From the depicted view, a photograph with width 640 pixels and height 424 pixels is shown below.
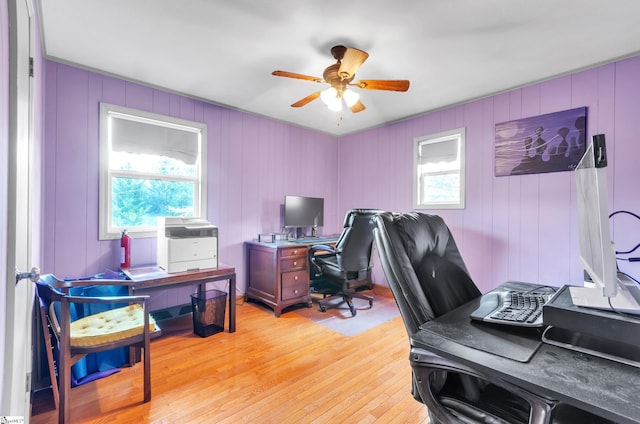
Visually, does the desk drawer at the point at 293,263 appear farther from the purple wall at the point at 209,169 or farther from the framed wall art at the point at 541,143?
the framed wall art at the point at 541,143

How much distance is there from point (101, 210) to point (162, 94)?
133 centimetres

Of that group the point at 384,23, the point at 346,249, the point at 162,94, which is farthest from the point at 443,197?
the point at 162,94

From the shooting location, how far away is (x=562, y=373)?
723mm

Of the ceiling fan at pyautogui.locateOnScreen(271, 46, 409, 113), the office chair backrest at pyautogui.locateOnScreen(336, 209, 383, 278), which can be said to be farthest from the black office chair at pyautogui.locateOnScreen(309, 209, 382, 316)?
the ceiling fan at pyautogui.locateOnScreen(271, 46, 409, 113)

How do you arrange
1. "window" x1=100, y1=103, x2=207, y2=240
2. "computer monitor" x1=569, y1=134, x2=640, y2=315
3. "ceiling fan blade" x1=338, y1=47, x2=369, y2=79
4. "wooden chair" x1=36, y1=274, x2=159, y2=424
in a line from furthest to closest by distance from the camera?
1. "window" x1=100, y1=103, x2=207, y2=240
2. "ceiling fan blade" x1=338, y1=47, x2=369, y2=79
3. "wooden chair" x1=36, y1=274, x2=159, y2=424
4. "computer monitor" x1=569, y1=134, x2=640, y2=315

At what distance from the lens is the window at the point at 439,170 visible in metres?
3.47

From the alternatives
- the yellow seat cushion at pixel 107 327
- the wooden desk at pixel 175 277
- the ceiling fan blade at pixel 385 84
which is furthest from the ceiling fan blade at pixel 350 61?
the yellow seat cushion at pixel 107 327

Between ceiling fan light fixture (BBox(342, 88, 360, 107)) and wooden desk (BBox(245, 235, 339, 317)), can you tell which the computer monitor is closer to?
ceiling fan light fixture (BBox(342, 88, 360, 107))

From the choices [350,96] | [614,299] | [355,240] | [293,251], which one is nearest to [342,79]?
[350,96]

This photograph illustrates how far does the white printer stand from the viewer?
8.35 feet

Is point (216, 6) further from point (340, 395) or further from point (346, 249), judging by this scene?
point (340, 395)

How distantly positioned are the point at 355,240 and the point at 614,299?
224 centimetres

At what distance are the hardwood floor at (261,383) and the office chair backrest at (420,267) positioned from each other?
891 millimetres

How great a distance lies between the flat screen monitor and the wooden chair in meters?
2.20
